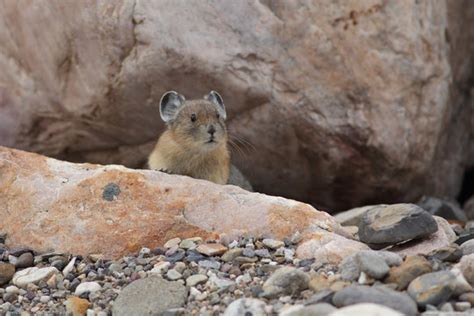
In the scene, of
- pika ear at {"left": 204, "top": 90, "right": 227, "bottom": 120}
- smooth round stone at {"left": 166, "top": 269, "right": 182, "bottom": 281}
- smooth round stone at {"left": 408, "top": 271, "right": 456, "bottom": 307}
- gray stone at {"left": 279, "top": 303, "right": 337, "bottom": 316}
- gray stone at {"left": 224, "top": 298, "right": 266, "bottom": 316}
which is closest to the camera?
gray stone at {"left": 279, "top": 303, "right": 337, "bottom": 316}

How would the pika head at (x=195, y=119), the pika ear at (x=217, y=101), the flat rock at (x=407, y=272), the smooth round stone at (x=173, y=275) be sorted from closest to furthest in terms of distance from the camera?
1. the flat rock at (x=407, y=272)
2. the smooth round stone at (x=173, y=275)
3. the pika head at (x=195, y=119)
4. the pika ear at (x=217, y=101)

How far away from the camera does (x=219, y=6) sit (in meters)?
8.31

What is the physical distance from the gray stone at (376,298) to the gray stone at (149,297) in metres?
1.08

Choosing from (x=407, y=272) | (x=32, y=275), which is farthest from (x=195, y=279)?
(x=407, y=272)

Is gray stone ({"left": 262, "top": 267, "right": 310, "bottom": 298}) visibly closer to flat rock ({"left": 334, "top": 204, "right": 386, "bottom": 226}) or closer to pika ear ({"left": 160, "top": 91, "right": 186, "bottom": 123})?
flat rock ({"left": 334, "top": 204, "right": 386, "bottom": 226})

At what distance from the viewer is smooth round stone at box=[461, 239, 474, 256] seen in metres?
5.24

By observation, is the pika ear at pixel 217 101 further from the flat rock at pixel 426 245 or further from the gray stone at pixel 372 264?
the gray stone at pixel 372 264

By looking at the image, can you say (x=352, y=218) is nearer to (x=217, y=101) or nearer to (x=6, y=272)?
(x=217, y=101)

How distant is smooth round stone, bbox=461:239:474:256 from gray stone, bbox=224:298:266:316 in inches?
65.9

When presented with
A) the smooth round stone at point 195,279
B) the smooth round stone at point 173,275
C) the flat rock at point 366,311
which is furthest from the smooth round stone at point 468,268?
the smooth round stone at point 173,275

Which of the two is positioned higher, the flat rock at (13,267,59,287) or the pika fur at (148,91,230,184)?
the pika fur at (148,91,230,184)

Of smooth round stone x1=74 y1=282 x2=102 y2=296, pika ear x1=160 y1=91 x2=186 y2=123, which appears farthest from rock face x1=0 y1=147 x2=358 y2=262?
pika ear x1=160 y1=91 x2=186 y2=123

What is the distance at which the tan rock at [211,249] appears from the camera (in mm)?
5438

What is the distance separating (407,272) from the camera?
4.51 metres
